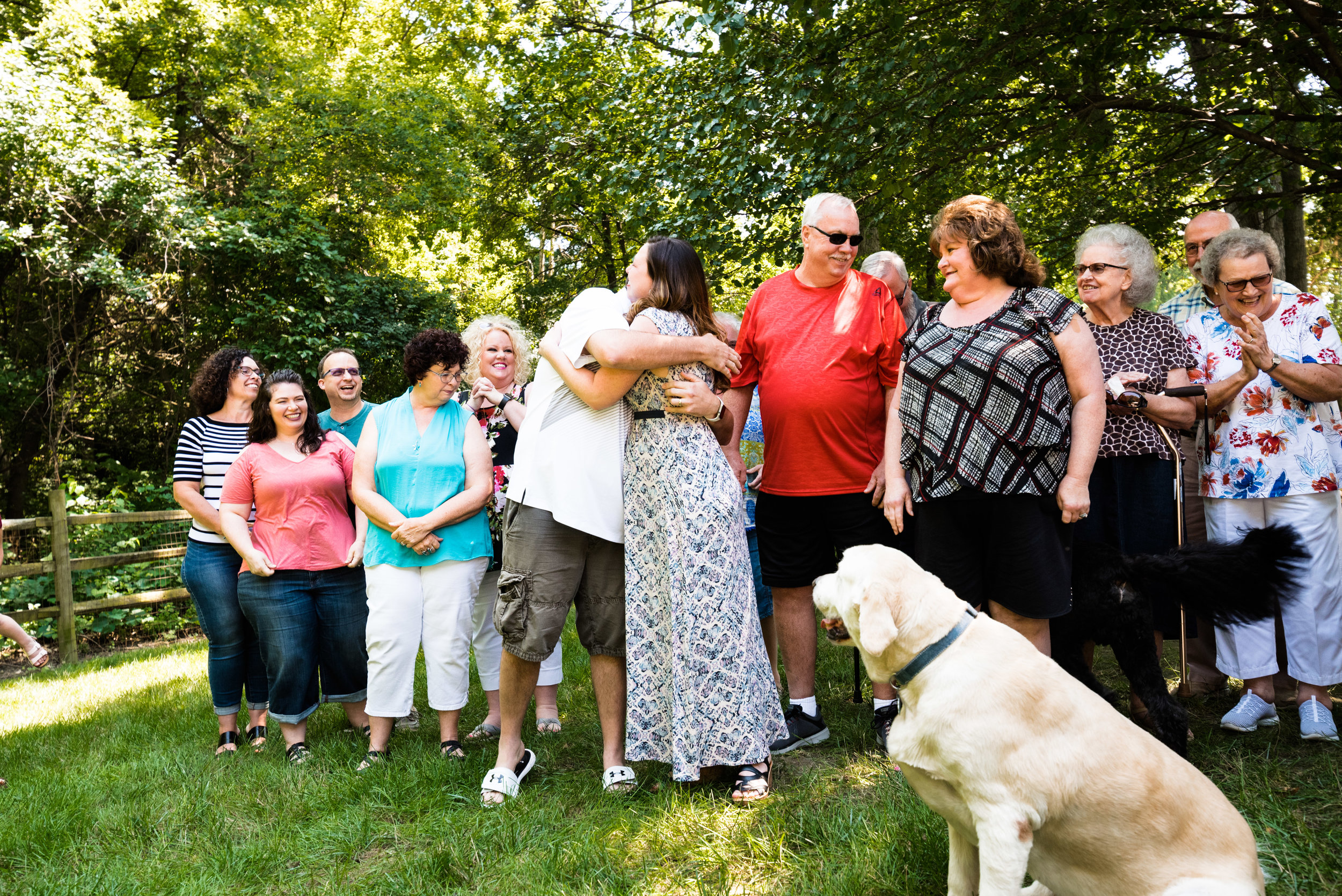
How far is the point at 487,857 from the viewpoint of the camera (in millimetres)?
3078

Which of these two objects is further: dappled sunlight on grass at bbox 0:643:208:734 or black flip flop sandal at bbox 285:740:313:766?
dappled sunlight on grass at bbox 0:643:208:734

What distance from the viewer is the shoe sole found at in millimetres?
3938

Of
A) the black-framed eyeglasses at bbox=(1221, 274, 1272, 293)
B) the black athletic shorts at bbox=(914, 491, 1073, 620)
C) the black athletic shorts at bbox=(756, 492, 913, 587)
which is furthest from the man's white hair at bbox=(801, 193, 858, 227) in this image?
the black-framed eyeglasses at bbox=(1221, 274, 1272, 293)

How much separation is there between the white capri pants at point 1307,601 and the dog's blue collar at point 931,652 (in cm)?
220

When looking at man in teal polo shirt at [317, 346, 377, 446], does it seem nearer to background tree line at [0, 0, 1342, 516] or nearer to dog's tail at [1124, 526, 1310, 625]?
background tree line at [0, 0, 1342, 516]

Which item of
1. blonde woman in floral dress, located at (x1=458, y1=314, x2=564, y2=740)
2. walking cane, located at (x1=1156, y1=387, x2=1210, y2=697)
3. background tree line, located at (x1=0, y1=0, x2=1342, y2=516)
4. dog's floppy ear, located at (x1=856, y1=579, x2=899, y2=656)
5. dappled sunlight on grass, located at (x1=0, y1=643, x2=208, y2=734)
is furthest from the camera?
background tree line, located at (x1=0, y1=0, x2=1342, y2=516)

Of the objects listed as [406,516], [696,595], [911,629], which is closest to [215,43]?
[406,516]

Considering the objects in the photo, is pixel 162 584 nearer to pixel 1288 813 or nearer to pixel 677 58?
pixel 677 58

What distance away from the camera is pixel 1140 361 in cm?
388

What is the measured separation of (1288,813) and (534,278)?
17445 mm

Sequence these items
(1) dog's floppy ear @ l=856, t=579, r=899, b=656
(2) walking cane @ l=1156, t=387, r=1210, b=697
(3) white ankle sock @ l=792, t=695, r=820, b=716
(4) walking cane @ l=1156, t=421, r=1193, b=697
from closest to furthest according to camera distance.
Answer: (1) dog's floppy ear @ l=856, t=579, r=899, b=656, (2) walking cane @ l=1156, t=387, r=1210, b=697, (4) walking cane @ l=1156, t=421, r=1193, b=697, (3) white ankle sock @ l=792, t=695, r=820, b=716

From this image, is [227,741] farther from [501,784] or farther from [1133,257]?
[1133,257]

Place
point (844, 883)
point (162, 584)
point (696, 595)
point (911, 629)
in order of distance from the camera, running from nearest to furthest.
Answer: point (911, 629), point (844, 883), point (696, 595), point (162, 584)

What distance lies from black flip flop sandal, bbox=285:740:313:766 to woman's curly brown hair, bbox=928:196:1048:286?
3.89 m
